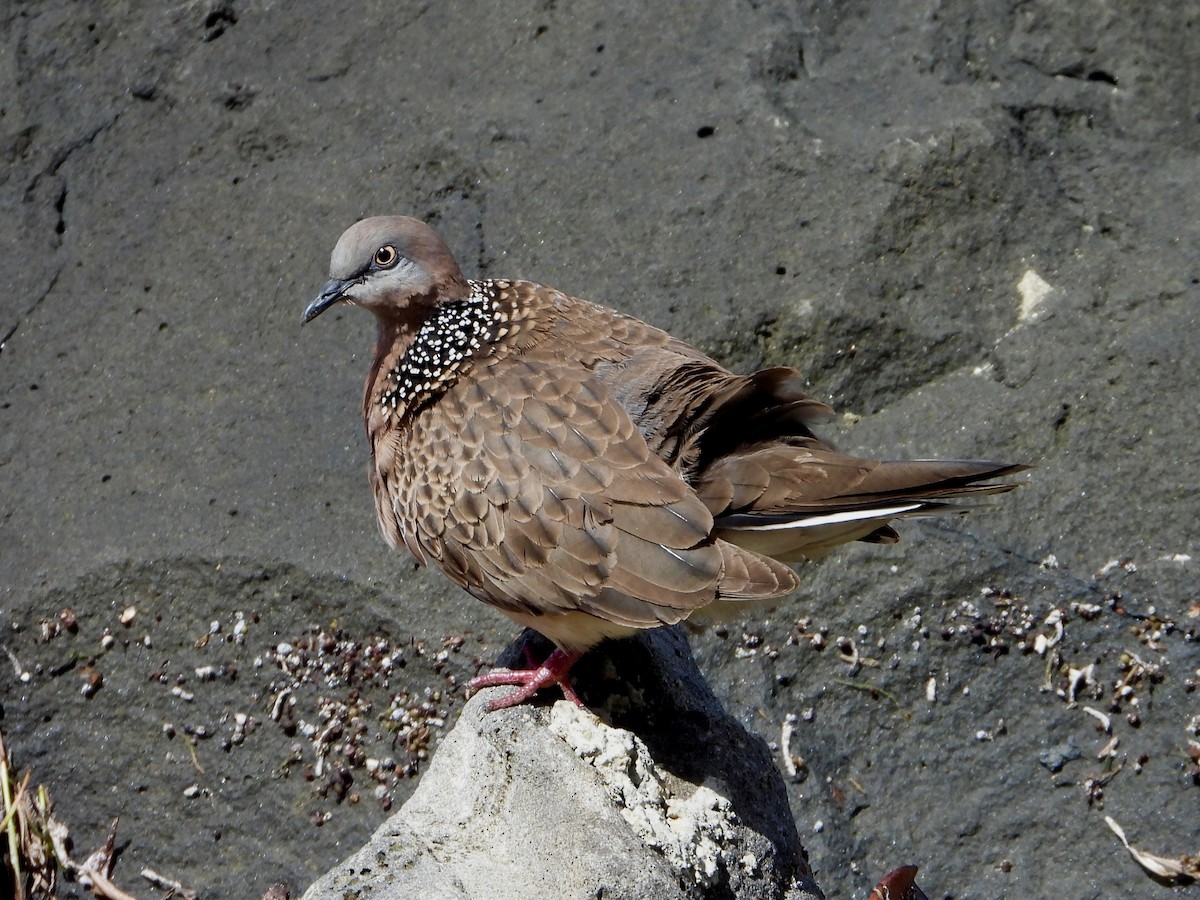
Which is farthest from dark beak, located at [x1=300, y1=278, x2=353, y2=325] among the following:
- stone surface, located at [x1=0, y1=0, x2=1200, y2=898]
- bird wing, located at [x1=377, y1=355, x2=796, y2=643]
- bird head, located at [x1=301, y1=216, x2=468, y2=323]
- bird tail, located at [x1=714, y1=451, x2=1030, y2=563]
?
bird tail, located at [x1=714, y1=451, x2=1030, y2=563]

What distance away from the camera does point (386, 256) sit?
14.3ft

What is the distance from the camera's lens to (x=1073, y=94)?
219 inches

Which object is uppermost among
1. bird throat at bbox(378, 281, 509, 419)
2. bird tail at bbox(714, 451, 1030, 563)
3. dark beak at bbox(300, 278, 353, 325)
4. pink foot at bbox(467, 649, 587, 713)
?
dark beak at bbox(300, 278, 353, 325)

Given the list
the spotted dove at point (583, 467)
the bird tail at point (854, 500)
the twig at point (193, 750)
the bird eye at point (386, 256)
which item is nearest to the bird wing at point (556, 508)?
the spotted dove at point (583, 467)

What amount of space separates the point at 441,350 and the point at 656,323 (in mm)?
1272

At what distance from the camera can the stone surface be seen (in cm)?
456

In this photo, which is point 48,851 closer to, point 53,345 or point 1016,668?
point 53,345

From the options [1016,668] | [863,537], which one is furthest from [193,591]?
[1016,668]

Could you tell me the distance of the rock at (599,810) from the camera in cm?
322

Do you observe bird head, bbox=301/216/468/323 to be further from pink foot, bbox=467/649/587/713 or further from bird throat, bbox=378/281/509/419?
pink foot, bbox=467/649/587/713

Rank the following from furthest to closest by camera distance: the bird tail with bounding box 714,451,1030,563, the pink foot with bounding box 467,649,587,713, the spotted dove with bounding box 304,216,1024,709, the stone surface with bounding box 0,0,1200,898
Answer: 1. the stone surface with bounding box 0,0,1200,898
2. the pink foot with bounding box 467,649,587,713
3. the spotted dove with bounding box 304,216,1024,709
4. the bird tail with bounding box 714,451,1030,563

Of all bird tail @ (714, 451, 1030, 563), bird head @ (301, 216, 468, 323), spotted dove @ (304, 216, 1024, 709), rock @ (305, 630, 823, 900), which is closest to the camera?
rock @ (305, 630, 823, 900)

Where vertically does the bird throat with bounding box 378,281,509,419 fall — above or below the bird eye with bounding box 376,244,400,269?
below

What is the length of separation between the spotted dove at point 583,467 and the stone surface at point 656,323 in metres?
0.82
